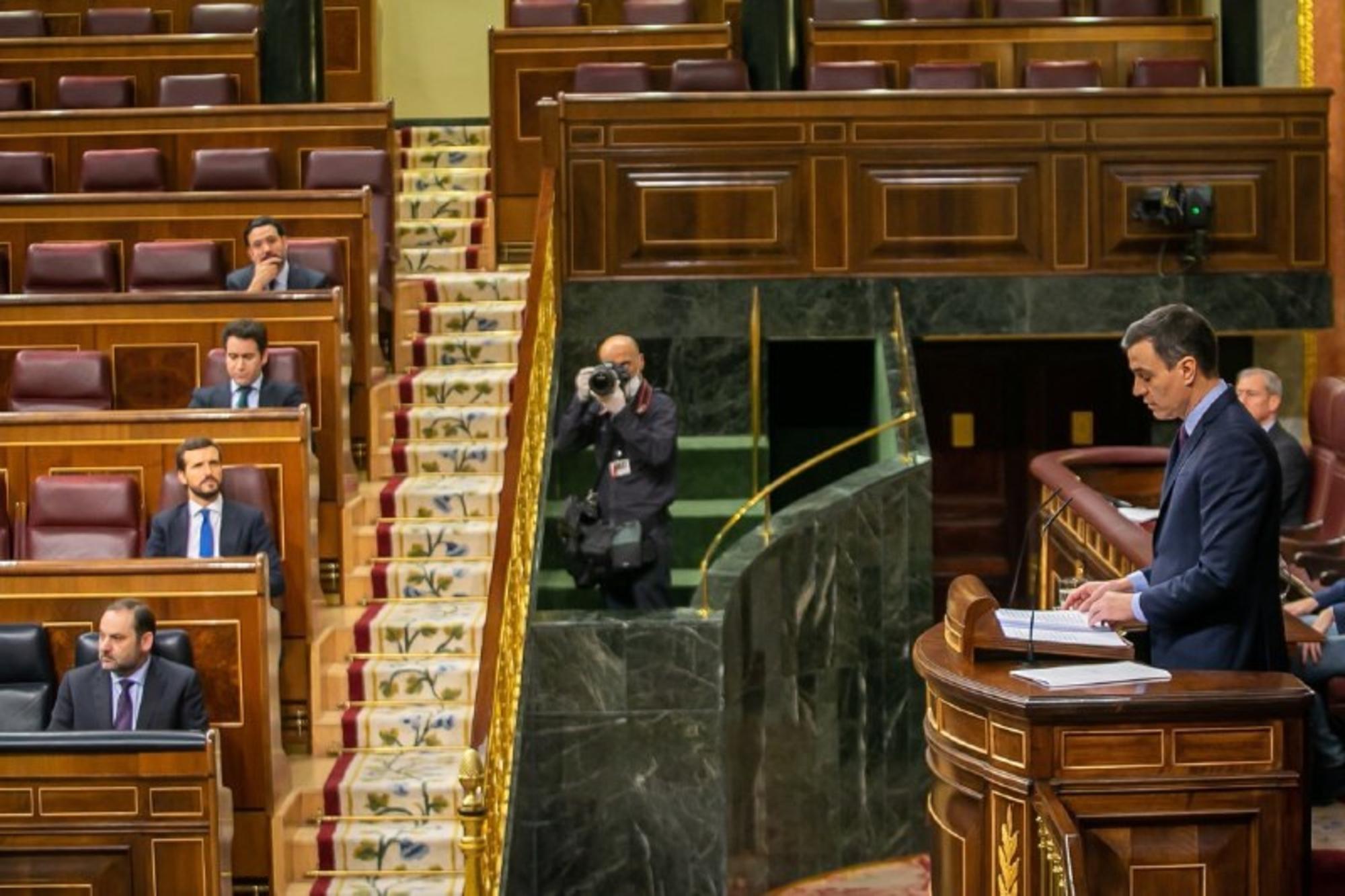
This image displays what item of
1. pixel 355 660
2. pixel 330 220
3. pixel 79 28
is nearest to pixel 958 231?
pixel 330 220

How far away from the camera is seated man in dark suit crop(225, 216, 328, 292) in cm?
567

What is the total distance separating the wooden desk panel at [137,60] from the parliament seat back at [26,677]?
3.97 m

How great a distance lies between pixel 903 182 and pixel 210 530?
292 centimetres

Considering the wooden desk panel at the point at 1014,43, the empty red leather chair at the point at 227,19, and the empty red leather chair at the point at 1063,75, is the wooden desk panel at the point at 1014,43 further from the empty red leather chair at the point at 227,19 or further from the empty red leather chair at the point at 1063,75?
the empty red leather chair at the point at 227,19

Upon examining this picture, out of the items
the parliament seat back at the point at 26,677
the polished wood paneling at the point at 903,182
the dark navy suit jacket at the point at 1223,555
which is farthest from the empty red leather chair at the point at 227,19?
the dark navy suit jacket at the point at 1223,555

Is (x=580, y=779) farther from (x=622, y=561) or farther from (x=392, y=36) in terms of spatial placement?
(x=392, y=36)

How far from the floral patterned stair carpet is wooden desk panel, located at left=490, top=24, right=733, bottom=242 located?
19 cm

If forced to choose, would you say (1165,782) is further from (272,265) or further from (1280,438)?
(272,265)

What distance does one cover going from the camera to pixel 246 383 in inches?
202

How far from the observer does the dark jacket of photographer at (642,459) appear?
5.17 metres

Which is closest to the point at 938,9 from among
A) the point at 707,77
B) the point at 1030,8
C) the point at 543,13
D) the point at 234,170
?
the point at 1030,8

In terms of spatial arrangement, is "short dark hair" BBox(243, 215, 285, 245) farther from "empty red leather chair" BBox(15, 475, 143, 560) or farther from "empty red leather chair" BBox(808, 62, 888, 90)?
"empty red leather chair" BBox(808, 62, 888, 90)

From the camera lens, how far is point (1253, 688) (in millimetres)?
2641

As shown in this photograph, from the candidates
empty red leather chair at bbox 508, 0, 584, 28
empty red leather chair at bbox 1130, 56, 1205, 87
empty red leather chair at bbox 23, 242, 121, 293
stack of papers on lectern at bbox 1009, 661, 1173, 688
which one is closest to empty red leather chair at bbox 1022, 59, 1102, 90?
empty red leather chair at bbox 1130, 56, 1205, 87
